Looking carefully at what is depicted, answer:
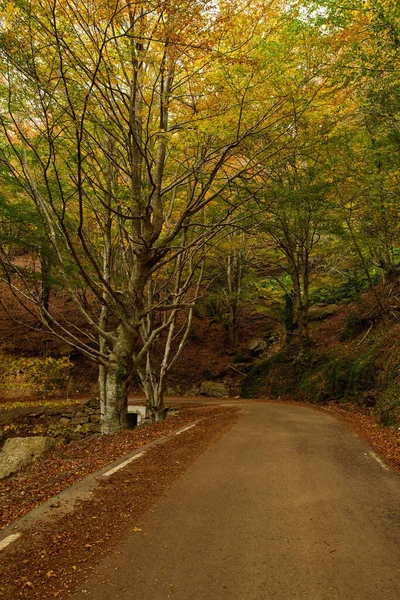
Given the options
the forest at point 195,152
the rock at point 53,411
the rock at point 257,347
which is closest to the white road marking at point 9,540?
the forest at point 195,152

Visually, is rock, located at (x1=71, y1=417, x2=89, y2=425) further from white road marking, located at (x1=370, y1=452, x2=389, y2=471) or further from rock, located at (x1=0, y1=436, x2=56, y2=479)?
white road marking, located at (x1=370, y1=452, x2=389, y2=471)

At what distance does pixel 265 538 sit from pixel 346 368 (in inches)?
500

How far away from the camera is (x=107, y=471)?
5.48 m

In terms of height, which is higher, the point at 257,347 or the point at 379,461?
the point at 257,347

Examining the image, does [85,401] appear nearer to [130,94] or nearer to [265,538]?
[130,94]

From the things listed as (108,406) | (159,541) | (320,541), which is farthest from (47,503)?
(108,406)

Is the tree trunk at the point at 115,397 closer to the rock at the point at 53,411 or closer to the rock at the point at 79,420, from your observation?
the rock at the point at 79,420

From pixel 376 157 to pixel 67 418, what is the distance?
1646cm

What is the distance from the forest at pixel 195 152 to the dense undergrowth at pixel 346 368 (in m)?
0.09

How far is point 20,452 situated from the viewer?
10.1 meters

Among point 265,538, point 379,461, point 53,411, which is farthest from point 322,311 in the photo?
point 265,538

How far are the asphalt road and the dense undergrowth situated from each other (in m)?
5.56

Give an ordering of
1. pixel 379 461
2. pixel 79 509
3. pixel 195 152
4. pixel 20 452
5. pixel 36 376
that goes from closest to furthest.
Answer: pixel 79 509 < pixel 379 461 < pixel 20 452 < pixel 195 152 < pixel 36 376

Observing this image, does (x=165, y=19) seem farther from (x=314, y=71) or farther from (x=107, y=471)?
(x=107, y=471)
